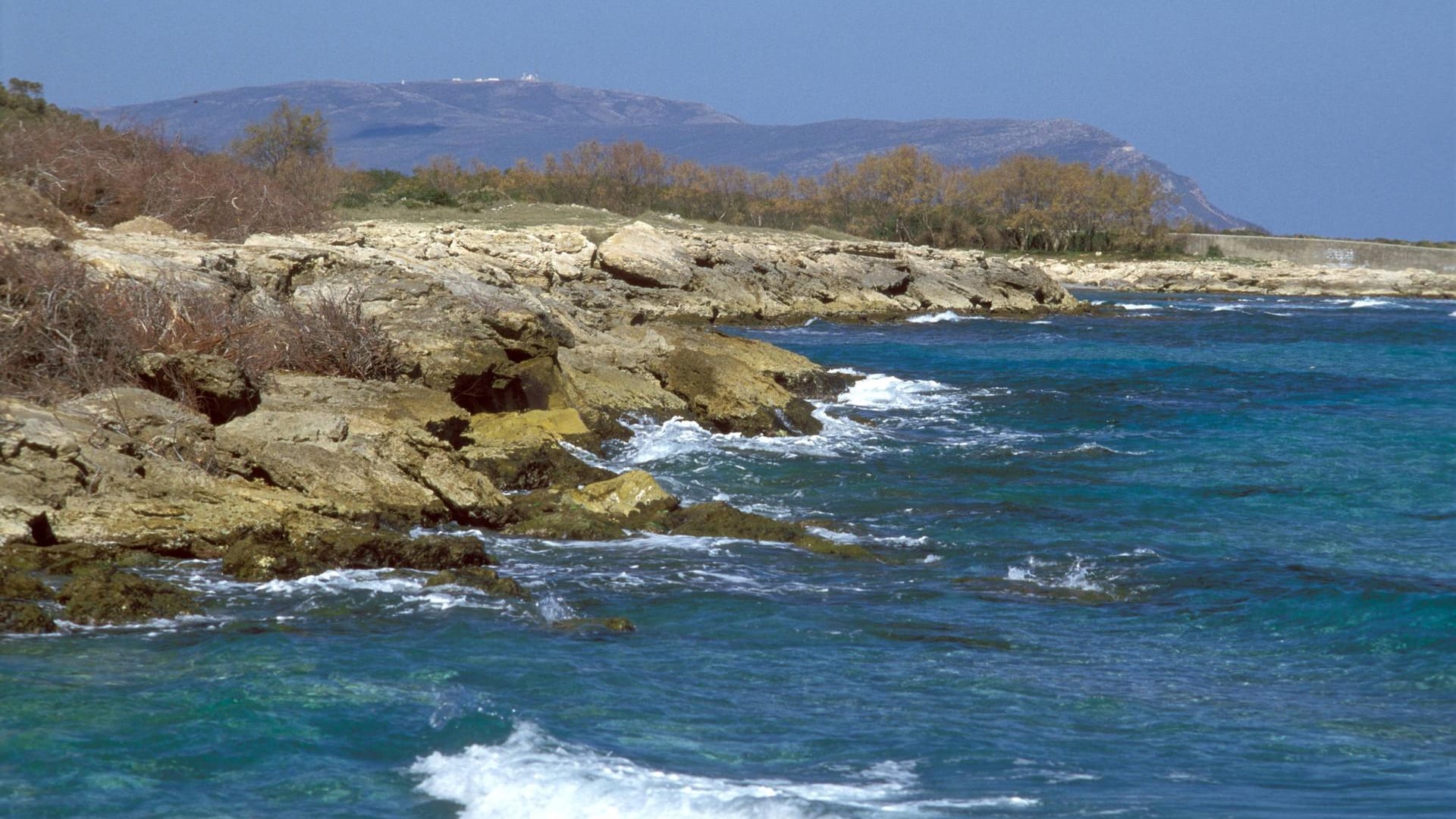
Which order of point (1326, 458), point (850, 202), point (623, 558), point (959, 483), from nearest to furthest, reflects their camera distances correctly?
point (623, 558)
point (959, 483)
point (1326, 458)
point (850, 202)

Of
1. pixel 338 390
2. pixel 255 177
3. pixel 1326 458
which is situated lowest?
pixel 1326 458

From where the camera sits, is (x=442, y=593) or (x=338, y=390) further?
(x=338, y=390)

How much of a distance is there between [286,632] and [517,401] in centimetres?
767

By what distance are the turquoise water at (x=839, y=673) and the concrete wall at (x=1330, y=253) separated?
65.2 m

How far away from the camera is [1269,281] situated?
2539 inches

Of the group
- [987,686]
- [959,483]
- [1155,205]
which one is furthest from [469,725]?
[1155,205]

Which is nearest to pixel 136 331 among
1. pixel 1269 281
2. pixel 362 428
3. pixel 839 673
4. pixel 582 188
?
pixel 362 428

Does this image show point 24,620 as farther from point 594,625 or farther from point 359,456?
point 359,456

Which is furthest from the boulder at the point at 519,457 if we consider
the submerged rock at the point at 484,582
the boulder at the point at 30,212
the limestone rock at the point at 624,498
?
the boulder at the point at 30,212

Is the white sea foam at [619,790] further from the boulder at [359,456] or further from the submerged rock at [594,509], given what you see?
the submerged rock at [594,509]

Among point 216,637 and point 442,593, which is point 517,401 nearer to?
point 442,593

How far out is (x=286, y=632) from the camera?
7.83 m

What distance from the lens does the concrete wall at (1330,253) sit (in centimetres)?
7300

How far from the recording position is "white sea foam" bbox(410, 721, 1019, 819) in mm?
5648
